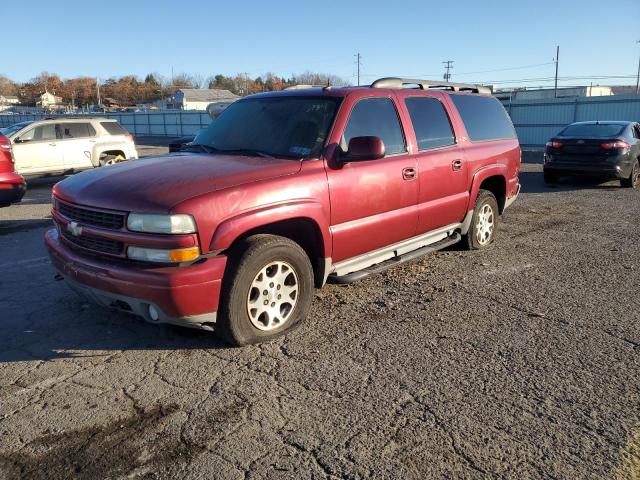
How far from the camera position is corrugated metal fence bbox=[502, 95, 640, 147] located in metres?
22.3

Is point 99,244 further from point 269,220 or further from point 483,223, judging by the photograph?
point 483,223

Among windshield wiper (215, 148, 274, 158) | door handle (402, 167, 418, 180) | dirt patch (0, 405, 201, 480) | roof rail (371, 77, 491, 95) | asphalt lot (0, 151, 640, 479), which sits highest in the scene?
roof rail (371, 77, 491, 95)

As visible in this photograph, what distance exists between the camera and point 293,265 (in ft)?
13.2

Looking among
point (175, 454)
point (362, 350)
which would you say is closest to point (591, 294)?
point (362, 350)

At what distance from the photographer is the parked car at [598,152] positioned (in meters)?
11.4

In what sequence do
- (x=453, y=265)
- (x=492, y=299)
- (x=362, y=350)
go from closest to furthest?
(x=362, y=350) < (x=492, y=299) < (x=453, y=265)

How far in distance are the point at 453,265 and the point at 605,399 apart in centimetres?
294

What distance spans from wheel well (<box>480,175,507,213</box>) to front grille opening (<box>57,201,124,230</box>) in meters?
4.58

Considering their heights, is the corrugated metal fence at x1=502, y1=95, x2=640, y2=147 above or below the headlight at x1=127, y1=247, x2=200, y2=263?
above

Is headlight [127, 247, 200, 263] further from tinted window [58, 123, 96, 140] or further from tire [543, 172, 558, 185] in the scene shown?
tinted window [58, 123, 96, 140]

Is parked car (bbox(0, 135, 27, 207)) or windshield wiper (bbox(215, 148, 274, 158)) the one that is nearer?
windshield wiper (bbox(215, 148, 274, 158))

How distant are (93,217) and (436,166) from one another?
3.22 metres

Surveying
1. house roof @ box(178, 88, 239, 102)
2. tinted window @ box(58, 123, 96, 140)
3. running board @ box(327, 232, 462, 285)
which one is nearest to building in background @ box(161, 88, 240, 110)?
house roof @ box(178, 88, 239, 102)

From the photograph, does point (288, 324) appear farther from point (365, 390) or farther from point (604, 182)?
point (604, 182)
